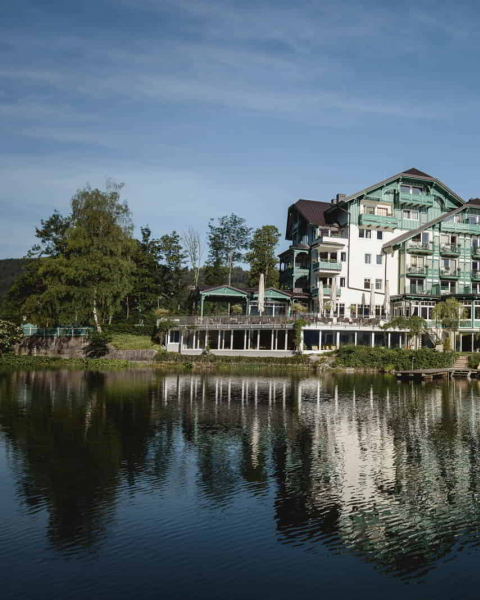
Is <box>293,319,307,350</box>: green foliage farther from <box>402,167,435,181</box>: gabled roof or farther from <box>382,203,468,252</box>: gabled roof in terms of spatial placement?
<box>402,167,435,181</box>: gabled roof

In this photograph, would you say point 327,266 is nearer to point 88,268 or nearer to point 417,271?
point 417,271

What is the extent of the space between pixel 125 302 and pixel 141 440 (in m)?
45.5

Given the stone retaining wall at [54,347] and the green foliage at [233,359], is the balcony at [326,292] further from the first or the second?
the stone retaining wall at [54,347]

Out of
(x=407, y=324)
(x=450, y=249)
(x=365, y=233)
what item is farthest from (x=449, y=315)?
(x=365, y=233)

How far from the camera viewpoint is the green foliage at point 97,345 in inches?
2084

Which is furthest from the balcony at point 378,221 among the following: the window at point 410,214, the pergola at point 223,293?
the pergola at point 223,293

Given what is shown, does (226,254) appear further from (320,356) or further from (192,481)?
(192,481)

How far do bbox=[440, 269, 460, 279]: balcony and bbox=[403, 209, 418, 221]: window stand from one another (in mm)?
6917

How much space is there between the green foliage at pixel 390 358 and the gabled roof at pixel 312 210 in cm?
1851

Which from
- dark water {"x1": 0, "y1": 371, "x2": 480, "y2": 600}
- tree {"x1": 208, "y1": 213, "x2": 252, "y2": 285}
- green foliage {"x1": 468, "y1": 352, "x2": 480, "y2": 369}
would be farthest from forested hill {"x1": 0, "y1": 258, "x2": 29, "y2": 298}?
Result: dark water {"x1": 0, "y1": 371, "x2": 480, "y2": 600}

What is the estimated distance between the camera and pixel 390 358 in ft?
159

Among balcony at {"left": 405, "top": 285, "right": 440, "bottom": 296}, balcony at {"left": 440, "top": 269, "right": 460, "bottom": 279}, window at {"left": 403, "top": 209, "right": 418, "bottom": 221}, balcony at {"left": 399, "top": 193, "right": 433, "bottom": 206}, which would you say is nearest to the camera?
balcony at {"left": 405, "top": 285, "right": 440, "bottom": 296}

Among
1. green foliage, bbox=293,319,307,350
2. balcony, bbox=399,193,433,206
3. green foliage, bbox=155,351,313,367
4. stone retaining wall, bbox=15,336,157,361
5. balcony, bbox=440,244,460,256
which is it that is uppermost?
balcony, bbox=399,193,433,206

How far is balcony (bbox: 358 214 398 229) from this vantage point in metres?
61.1
